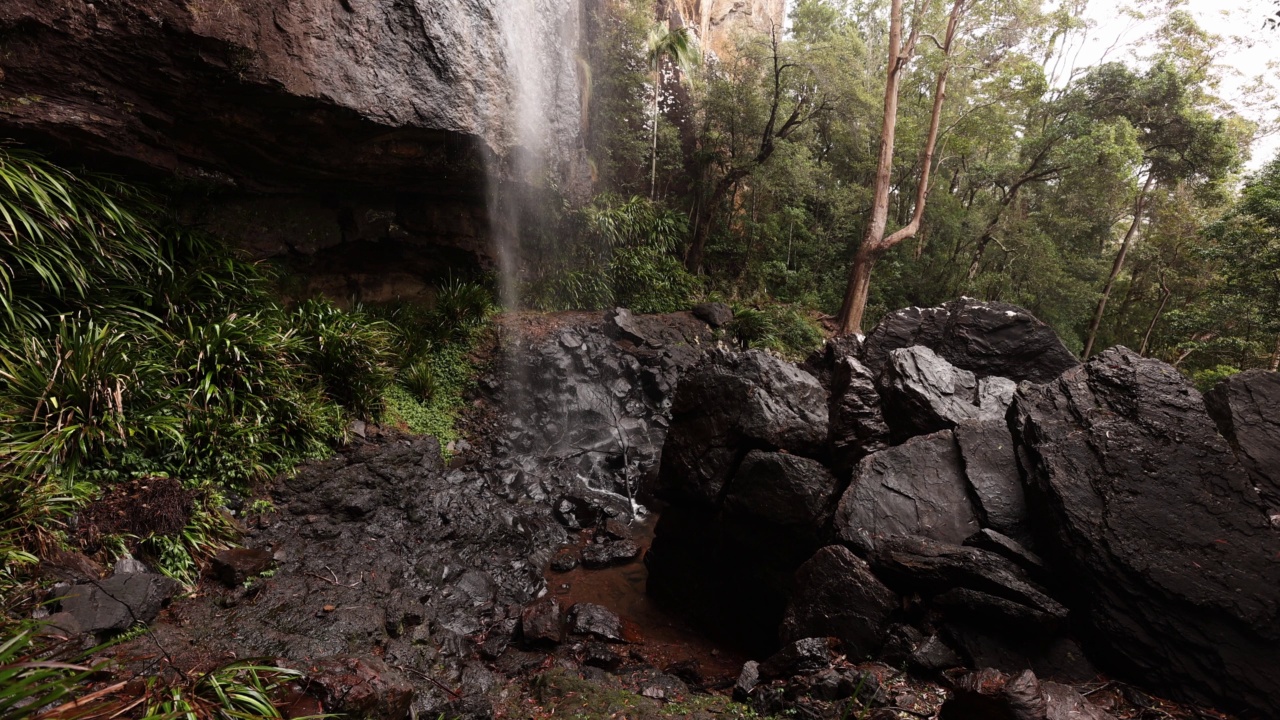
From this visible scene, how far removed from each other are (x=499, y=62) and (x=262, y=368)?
5378mm

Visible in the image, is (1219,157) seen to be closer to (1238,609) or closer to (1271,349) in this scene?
(1271,349)

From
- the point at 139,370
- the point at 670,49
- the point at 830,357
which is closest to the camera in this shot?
the point at 139,370

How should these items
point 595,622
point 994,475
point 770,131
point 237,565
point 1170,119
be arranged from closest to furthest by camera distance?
point 237,565 → point 994,475 → point 595,622 → point 770,131 → point 1170,119

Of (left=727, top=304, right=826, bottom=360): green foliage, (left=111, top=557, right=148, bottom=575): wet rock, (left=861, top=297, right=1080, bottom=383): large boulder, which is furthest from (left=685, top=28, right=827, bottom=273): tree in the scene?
(left=111, top=557, right=148, bottom=575): wet rock

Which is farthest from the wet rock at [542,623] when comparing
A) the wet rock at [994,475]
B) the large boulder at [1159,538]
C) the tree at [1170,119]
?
the tree at [1170,119]

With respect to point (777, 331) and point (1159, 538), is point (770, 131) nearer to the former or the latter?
point (777, 331)

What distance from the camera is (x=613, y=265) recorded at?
1160 cm

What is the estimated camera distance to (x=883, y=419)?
5.60 meters

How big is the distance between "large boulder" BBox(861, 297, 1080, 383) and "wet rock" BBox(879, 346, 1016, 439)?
120cm

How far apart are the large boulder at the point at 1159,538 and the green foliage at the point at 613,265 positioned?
8.42m

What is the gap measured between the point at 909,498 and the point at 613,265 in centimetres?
840

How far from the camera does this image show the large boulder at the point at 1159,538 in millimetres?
2854

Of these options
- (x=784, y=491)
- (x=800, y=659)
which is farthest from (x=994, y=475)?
(x=800, y=659)

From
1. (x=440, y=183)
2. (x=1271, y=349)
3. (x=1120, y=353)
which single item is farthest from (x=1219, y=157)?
(x=440, y=183)
